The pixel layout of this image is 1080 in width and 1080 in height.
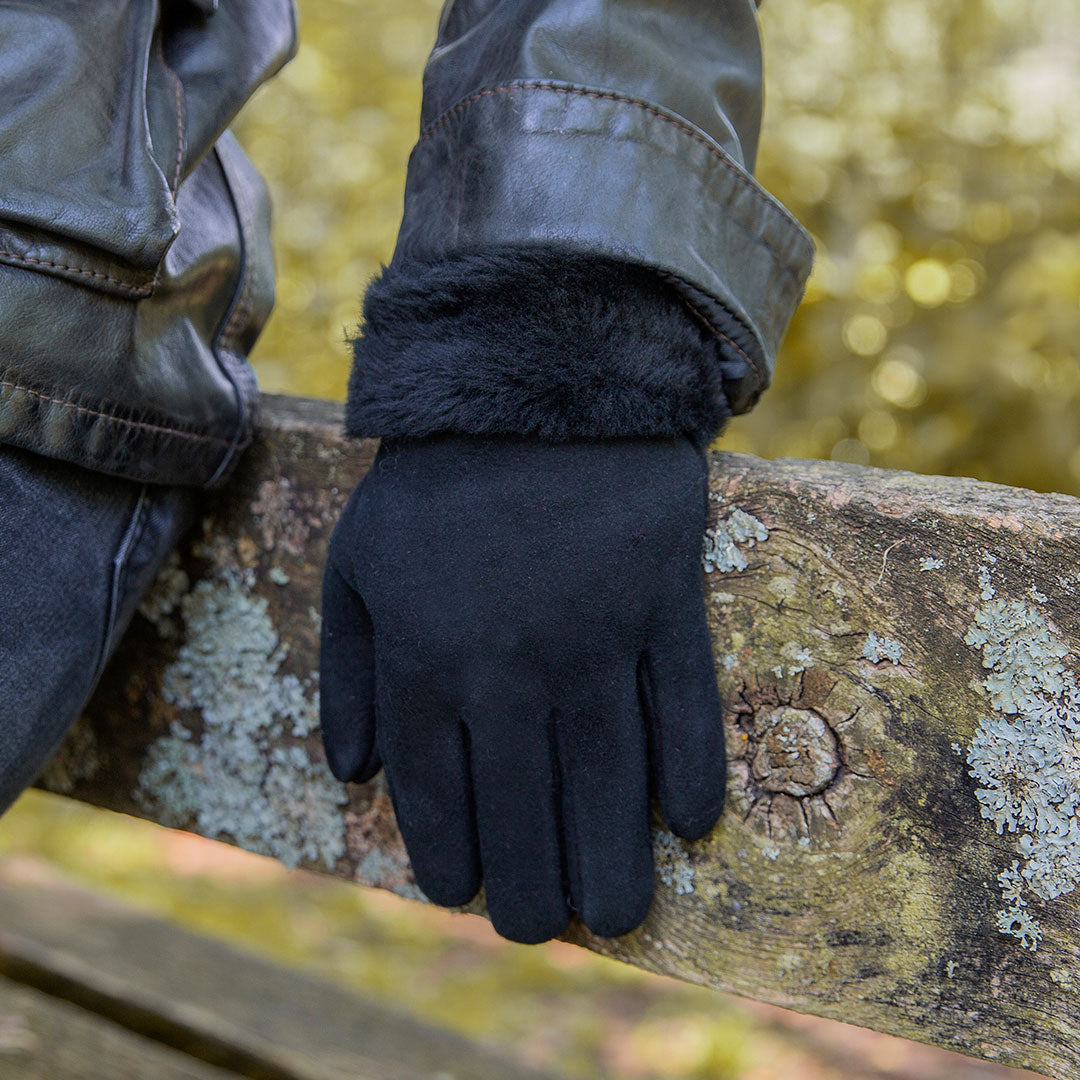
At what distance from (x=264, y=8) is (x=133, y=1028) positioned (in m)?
1.41

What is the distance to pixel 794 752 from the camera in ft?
2.81

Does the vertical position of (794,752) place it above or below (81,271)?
below

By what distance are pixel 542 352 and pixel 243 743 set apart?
57 centimetres

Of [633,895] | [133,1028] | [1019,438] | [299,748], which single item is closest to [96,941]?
[133,1028]

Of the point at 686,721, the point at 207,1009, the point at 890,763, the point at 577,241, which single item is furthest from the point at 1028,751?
the point at 207,1009

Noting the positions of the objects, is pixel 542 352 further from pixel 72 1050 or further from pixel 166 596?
pixel 72 1050

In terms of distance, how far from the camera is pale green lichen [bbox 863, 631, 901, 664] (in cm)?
81

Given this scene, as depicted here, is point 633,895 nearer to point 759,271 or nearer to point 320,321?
point 759,271

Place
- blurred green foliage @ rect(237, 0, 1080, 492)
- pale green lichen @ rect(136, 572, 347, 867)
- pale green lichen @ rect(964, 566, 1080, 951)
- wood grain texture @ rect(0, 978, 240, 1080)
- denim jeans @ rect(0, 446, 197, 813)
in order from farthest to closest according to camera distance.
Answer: blurred green foliage @ rect(237, 0, 1080, 492) → wood grain texture @ rect(0, 978, 240, 1080) → pale green lichen @ rect(136, 572, 347, 867) → denim jeans @ rect(0, 446, 197, 813) → pale green lichen @ rect(964, 566, 1080, 951)

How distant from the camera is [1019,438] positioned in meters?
1.96

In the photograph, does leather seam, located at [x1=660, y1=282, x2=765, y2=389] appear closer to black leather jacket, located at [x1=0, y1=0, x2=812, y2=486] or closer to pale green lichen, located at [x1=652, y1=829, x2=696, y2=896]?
black leather jacket, located at [x1=0, y1=0, x2=812, y2=486]

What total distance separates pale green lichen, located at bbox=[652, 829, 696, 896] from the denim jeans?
0.53m

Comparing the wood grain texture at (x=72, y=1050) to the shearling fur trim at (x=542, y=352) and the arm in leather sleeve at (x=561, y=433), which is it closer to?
the arm in leather sleeve at (x=561, y=433)

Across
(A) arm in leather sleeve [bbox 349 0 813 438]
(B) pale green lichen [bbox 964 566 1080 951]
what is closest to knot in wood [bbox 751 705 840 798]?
(B) pale green lichen [bbox 964 566 1080 951]
